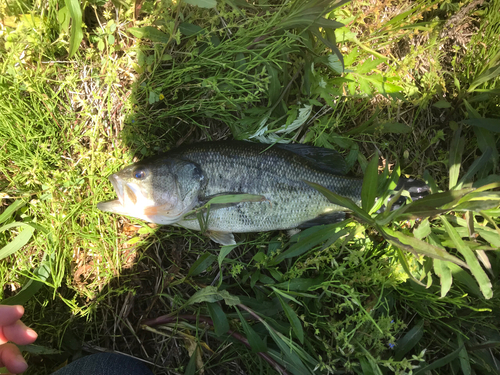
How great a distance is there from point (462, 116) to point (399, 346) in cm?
252

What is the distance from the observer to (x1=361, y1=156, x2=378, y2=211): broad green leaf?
2207mm

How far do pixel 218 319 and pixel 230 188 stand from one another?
1168 millimetres

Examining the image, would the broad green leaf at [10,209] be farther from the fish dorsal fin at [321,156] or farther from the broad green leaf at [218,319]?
the fish dorsal fin at [321,156]

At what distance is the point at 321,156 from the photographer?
2.97 m

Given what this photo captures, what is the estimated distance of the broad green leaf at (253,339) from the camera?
2545 millimetres

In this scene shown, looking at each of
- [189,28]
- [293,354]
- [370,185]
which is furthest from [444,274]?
[189,28]

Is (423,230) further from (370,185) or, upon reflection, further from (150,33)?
(150,33)

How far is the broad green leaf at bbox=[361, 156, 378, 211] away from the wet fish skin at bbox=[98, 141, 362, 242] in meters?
0.52

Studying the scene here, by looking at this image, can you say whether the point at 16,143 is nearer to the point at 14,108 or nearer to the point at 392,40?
the point at 14,108

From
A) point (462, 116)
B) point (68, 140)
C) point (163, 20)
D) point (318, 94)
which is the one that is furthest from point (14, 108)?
point (462, 116)

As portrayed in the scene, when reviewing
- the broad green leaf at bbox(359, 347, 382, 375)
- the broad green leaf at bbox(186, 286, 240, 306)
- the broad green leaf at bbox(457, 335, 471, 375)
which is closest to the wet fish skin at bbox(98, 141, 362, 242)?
the broad green leaf at bbox(186, 286, 240, 306)

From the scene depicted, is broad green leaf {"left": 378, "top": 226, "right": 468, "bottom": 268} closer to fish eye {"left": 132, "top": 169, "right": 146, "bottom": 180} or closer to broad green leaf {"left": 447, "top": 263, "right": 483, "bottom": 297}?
broad green leaf {"left": 447, "top": 263, "right": 483, "bottom": 297}

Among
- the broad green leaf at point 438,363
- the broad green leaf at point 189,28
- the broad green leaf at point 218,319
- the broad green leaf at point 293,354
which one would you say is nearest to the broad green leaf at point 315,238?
the broad green leaf at point 293,354

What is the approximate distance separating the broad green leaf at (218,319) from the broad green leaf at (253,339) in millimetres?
146
